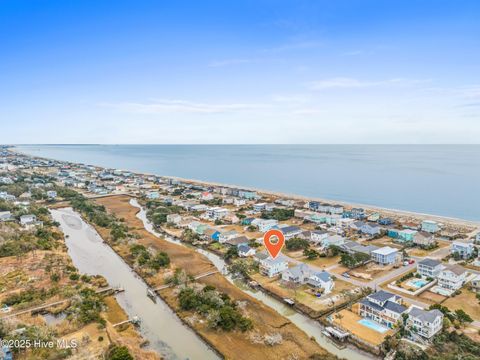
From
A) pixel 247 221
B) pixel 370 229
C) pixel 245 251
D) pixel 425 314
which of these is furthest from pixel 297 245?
pixel 425 314

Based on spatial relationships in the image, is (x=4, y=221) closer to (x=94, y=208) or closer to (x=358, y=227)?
(x=94, y=208)

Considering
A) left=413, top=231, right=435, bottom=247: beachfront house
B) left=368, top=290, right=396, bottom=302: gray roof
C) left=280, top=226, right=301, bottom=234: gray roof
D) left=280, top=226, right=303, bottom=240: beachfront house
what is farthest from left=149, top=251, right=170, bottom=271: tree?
left=413, top=231, right=435, bottom=247: beachfront house

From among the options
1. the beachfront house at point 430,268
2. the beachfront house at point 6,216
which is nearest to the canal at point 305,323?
the beachfront house at point 430,268

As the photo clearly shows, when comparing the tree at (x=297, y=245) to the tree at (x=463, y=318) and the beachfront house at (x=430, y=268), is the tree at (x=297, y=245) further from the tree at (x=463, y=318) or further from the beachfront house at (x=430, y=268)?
the tree at (x=463, y=318)

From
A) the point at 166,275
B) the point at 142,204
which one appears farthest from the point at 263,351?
the point at 142,204

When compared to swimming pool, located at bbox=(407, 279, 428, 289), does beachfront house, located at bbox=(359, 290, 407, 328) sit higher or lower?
higher

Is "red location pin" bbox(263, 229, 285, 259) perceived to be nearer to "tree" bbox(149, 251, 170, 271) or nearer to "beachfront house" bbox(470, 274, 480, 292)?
"tree" bbox(149, 251, 170, 271)
